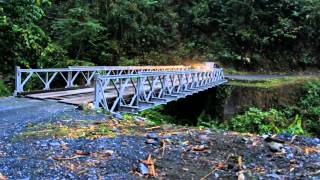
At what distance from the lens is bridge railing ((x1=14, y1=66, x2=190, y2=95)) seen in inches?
420

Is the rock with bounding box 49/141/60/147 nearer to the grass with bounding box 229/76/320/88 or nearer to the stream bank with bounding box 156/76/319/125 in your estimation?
the stream bank with bounding box 156/76/319/125

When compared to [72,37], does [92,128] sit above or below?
below

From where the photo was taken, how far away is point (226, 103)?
1969 cm

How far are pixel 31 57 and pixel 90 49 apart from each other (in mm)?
9454

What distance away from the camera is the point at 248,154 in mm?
5586

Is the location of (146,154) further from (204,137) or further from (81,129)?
(81,129)

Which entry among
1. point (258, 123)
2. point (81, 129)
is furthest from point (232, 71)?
point (81, 129)

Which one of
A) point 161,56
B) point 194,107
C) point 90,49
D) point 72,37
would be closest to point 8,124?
point 194,107

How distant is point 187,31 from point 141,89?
20.3 meters

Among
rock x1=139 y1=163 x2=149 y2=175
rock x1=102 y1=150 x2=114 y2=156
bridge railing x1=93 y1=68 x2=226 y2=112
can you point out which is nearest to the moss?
bridge railing x1=93 y1=68 x2=226 y2=112

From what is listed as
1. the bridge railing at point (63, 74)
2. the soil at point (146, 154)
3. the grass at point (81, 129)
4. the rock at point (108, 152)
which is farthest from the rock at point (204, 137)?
the bridge railing at point (63, 74)

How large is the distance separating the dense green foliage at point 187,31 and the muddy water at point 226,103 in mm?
6177

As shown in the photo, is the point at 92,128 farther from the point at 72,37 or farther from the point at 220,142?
the point at 72,37

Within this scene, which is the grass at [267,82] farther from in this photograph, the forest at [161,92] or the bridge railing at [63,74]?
the bridge railing at [63,74]
